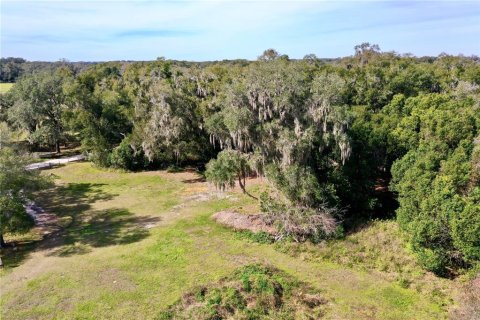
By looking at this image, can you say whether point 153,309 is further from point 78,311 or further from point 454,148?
point 454,148

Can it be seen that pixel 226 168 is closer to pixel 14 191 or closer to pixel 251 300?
pixel 251 300

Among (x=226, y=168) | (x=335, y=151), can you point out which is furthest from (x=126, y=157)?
(x=335, y=151)

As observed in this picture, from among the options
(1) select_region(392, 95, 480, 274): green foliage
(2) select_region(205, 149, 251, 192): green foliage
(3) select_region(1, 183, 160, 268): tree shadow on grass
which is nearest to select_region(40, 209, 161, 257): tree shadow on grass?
(3) select_region(1, 183, 160, 268): tree shadow on grass

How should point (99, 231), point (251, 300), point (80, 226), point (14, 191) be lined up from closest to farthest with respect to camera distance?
point (251, 300), point (14, 191), point (99, 231), point (80, 226)

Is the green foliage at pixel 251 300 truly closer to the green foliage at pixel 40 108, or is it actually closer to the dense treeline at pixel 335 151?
the dense treeline at pixel 335 151

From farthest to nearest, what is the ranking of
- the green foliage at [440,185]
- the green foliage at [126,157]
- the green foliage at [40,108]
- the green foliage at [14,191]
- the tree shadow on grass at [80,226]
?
the green foliage at [40,108] < the green foliage at [126,157] < the tree shadow on grass at [80,226] < the green foliage at [14,191] < the green foliage at [440,185]

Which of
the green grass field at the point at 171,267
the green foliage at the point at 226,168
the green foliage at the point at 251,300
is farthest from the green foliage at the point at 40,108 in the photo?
the green foliage at the point at 251,300

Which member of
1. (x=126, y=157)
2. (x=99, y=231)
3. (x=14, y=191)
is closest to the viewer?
(x=14, y=191)

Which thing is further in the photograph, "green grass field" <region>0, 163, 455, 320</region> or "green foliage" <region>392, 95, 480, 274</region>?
"green foliage" <region>392, 95, 480, 274</region>

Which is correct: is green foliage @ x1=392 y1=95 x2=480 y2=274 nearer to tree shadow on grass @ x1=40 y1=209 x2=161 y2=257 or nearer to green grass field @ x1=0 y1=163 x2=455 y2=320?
green grass field @ x1=0 y1=163 x2=455 y2=320
